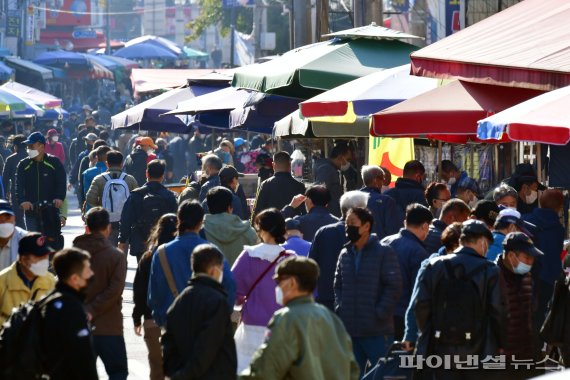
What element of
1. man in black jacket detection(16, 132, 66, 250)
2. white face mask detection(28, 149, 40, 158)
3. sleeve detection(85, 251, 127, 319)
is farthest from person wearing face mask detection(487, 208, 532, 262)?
man in black jacket detection(16, 132, 66, 250)

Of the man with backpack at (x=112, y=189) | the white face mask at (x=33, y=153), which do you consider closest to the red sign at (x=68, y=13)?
the white face mask at (x=33, y=153)

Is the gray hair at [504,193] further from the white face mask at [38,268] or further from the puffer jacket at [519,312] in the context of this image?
the white face mask at [38,268]

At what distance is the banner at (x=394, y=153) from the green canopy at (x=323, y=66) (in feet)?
2.63

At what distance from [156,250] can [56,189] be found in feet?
26.8

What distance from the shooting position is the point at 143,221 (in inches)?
559

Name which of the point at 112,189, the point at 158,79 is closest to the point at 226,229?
the point at 112,189

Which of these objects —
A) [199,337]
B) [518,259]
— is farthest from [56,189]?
[199,337]

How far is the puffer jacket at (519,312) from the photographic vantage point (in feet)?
31.0

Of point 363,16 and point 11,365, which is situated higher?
point 363,16

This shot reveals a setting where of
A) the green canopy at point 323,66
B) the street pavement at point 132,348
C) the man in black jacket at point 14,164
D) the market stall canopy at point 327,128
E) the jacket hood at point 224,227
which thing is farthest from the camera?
the man in black jacket at point 14,164

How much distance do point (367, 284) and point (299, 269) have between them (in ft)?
8.19

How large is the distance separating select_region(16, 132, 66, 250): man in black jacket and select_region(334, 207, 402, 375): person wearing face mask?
28.1 ft

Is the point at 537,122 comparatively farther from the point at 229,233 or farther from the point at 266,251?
the point at 229,233

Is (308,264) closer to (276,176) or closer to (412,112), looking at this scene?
(412,112)
